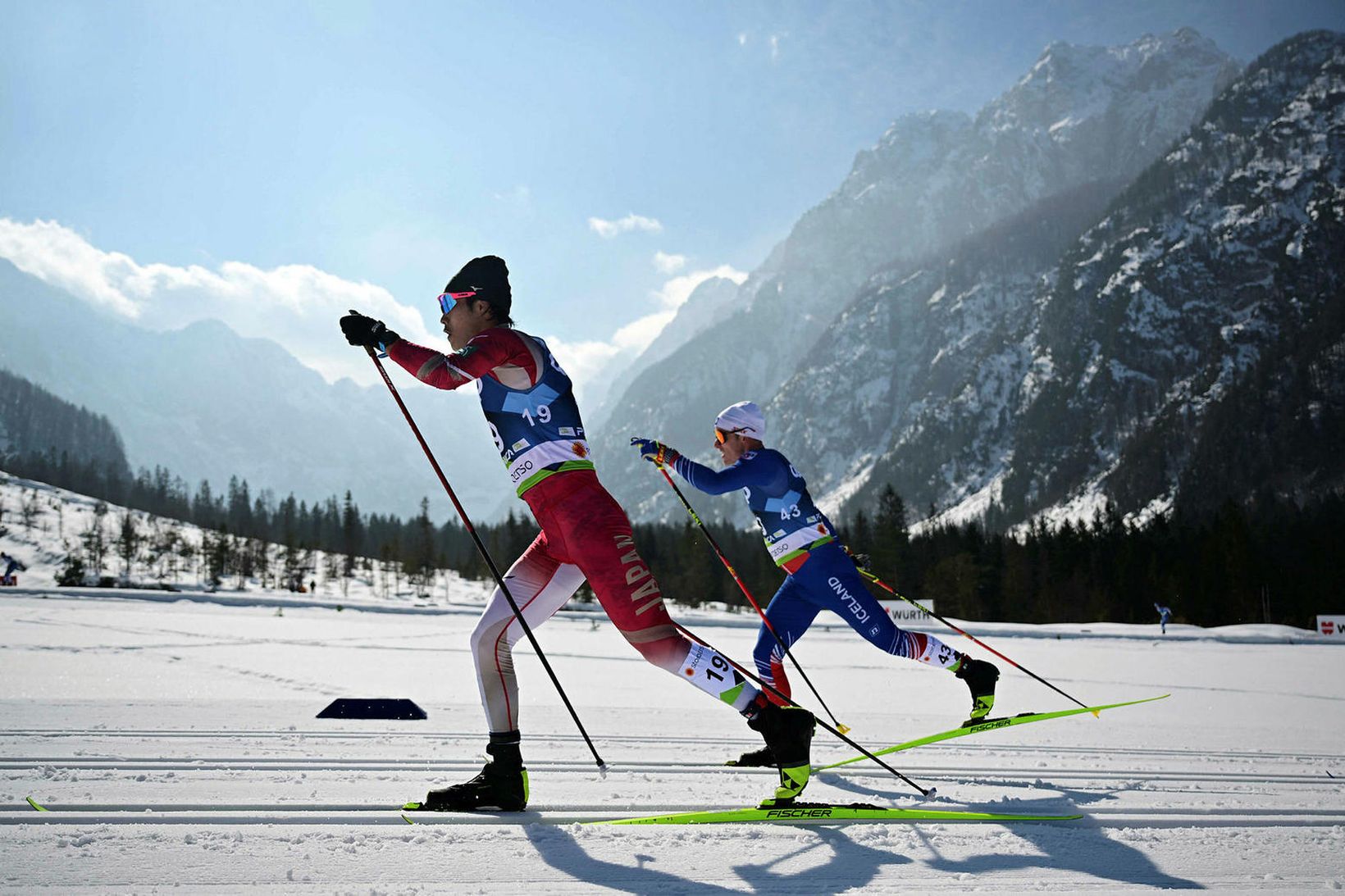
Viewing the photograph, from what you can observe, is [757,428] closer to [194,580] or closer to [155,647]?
[155,647]

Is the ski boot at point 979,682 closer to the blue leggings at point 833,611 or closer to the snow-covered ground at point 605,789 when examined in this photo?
the blue leggings at point 833,611

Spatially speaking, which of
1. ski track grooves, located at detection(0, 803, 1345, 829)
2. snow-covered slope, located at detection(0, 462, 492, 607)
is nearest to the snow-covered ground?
ski track grooves, located at detection(0, 803, 1345, 829)

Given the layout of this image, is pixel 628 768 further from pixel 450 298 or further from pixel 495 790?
pixel 450 298

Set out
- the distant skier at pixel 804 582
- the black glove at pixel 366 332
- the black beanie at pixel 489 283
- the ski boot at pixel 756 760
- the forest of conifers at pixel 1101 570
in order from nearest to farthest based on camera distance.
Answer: the black glove at pixel 366 332 < the black beanie at pixel 489 283 < the ski boot at pixel 756 760 < the distant skier at pixel 804 582 < the forest of conifers at pixel 1101 570

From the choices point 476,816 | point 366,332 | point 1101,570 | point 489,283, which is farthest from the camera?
point 1101,570

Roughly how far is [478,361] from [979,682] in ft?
13.9

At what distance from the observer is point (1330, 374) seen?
447ft

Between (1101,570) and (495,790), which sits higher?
(1101,570)

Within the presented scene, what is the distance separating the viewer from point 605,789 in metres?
3.74

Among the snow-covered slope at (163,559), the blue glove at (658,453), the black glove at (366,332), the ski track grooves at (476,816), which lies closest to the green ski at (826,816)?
the ski track grooves at (476,816)

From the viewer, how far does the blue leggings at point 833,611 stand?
5.27m

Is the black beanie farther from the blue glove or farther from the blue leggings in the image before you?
the blue leggings

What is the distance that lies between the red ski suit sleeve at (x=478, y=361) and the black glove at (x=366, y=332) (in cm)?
7

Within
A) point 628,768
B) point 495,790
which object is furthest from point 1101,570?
point 495,790
